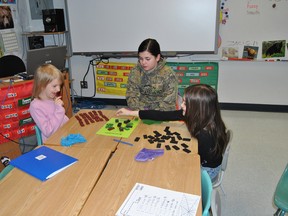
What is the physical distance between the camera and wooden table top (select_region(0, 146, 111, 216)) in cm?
103

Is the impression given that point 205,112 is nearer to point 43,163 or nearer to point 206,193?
point 206,193

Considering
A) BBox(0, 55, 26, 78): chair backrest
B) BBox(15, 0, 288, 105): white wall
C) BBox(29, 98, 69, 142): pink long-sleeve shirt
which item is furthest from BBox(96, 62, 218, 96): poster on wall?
BBox(29, 98, 69, 142): pink long-sleeve shirt

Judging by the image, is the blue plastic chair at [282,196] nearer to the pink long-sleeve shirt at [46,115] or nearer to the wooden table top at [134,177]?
the wooden table top at [134,177]

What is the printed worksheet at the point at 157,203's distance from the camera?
1.00m

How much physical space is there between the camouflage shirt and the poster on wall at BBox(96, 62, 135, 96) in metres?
1.80

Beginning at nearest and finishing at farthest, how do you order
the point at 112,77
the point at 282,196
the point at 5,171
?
the point at 5,171
the point at 282,196
the point at 112,77

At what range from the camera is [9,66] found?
312 cm

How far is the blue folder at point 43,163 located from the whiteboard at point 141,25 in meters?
2.69

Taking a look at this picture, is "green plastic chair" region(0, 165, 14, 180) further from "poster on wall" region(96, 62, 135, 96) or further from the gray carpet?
"poster on wall" region(96, 62, 135, 96)

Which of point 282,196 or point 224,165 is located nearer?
point 282,196

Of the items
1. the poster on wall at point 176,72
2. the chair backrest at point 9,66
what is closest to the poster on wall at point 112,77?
the poster on wall at point 176,72

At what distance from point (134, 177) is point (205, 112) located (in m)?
0.64

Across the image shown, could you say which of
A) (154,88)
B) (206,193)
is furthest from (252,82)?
(206,193)

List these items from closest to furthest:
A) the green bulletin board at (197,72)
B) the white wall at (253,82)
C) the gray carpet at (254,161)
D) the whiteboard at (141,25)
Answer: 1. the gray carpet at (254,161)
2. the whiteboard at (141,25)
3. the white wall at (253,82)
4. the green bulletin board at (197,72)
